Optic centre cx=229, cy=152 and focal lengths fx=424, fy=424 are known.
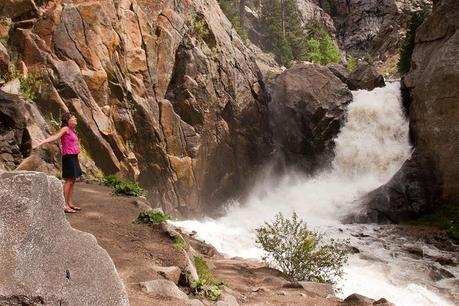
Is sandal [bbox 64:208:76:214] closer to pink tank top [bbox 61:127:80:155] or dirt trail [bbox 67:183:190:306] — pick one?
dirt trail [bbox 67:183:190:306]

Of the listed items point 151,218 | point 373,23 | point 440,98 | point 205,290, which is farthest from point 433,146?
point 373,23

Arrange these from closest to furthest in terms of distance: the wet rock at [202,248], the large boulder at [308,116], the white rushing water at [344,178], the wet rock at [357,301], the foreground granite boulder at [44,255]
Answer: the foreground granite boulder at [44,255] → the wet rock at [357,301] → the wet rock at [202,248] → the white rushing water at [344,178] → the large boulder at [308,116]

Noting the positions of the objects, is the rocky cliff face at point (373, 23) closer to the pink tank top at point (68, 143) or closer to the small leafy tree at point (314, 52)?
the small leafy tree at point (314, 52)

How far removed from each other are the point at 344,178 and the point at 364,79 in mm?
9295

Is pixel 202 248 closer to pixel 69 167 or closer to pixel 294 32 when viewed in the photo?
pixel 69 167

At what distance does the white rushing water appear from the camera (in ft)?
78.6

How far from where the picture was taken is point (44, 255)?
384 centimetres

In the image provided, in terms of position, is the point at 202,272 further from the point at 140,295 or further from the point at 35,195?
the point at 35,195

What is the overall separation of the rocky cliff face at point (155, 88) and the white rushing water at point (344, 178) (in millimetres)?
1801

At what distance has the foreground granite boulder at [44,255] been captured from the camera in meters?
3.55

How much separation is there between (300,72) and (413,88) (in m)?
8.50

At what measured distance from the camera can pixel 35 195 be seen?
3861 mm

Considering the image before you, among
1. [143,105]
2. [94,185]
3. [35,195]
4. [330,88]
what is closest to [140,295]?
[35,195]

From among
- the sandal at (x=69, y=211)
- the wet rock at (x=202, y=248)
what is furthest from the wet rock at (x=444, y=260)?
the sandal at (x=69, y=211)
